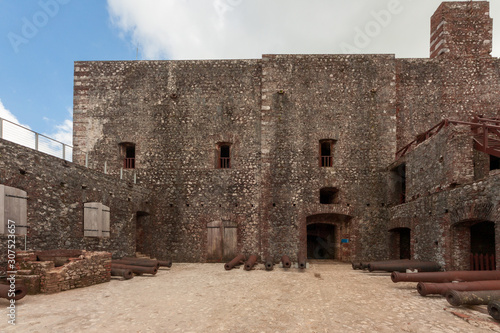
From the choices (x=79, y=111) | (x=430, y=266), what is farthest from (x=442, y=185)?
(x=79, y=111)

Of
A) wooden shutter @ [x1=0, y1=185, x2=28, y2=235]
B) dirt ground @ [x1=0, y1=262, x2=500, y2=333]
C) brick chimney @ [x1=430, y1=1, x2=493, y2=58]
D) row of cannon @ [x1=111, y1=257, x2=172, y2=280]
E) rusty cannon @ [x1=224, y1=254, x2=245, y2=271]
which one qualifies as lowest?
rusty cannon @ [x1=224, y1=254, x2=245, y2=271]

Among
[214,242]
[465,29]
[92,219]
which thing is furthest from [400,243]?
[92,219]

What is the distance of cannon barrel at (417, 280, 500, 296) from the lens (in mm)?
5397

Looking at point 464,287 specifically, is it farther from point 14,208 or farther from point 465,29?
point 465,29

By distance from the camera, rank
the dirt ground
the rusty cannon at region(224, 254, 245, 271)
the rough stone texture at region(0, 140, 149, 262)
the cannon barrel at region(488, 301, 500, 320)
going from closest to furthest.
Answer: the dirt ground, the cannon barrel at region(488, 301, 500, 320), the rough stone texture at region(0, 140, 149, 262), the rusty cannon at region(224, 254, 245, 271)

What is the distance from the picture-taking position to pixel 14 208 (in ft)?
23.1

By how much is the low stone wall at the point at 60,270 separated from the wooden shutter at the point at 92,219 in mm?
1819

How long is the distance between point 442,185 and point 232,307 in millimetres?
7436

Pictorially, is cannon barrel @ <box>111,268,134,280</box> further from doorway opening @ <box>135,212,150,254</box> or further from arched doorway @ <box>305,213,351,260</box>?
arched doorway @ <box>305,213,351,260</box>

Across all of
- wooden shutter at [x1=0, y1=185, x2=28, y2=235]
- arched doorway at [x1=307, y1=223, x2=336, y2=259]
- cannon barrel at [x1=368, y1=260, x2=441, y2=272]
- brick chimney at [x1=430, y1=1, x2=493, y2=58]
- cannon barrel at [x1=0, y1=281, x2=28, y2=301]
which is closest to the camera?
cannon barrel at [x1=0, y1=281, x2=28, y2=301]

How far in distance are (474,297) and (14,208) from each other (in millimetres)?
10031

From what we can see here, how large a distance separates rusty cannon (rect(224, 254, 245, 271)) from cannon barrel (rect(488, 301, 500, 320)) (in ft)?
Answer: 24.2

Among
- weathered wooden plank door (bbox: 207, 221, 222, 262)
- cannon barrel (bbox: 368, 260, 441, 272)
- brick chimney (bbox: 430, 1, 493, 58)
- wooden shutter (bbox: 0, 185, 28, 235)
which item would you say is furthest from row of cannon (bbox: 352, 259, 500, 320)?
brick chimney (bbox: 430, 1, 493, 58)

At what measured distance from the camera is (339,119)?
1296 cm
